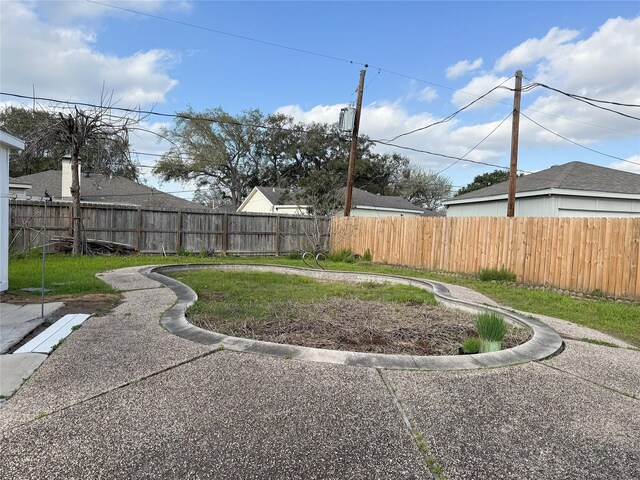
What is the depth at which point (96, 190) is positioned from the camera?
20953 mm

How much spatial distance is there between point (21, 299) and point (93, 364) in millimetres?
3609

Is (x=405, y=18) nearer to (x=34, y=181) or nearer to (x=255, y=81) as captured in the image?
(x=255, y=81)

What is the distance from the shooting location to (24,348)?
3746mm

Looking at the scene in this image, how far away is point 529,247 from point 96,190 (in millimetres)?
20279

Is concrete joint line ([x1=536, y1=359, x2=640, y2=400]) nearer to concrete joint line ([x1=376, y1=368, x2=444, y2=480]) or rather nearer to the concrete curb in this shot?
the concrete curb

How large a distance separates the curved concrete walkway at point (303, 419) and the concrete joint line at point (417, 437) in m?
0.01

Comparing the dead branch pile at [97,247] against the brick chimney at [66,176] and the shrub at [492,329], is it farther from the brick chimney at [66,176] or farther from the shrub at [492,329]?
the shrub at [492,329]

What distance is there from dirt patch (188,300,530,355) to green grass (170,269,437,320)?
1.04 ft

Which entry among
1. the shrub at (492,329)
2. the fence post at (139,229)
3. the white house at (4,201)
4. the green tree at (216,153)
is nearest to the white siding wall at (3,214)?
the white house at (4,201)

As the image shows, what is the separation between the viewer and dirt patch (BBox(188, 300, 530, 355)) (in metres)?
4.45

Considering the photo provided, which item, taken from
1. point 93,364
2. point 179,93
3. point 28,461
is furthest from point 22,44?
point 28,461

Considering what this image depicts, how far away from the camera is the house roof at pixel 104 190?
762 inches

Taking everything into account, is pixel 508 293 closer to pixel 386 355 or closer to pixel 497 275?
pixel 497 275

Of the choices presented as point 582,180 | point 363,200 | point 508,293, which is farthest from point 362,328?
point 363,200
